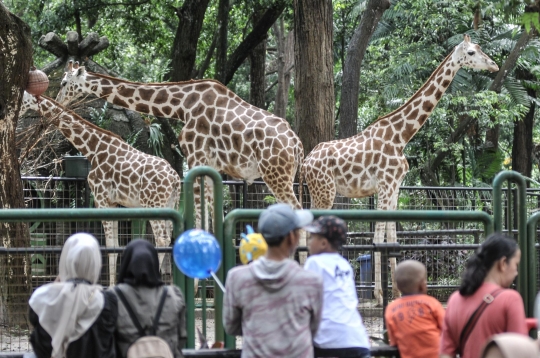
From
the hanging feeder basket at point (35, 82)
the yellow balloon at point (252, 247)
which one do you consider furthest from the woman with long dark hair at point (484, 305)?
the hanging feeder basket at point (35, 82)

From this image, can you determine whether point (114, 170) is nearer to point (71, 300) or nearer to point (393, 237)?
point (393, 237)

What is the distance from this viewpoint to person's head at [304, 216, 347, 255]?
5.12 meters

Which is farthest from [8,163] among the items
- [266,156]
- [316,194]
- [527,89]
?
[527,89]

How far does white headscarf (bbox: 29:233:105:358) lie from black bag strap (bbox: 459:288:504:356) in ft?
6.51

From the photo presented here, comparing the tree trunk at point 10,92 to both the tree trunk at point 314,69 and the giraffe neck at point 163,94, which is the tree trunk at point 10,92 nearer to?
the giraffe neck at point 163,94

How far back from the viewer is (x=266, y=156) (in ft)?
34.2

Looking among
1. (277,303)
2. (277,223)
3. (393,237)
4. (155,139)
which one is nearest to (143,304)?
(277,303)

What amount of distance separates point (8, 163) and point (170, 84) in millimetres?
2175

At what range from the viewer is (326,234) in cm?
512

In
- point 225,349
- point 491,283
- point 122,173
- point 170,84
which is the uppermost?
point 170,84

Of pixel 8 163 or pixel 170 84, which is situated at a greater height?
pixel 170 84

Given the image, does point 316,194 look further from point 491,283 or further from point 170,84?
point 491,283

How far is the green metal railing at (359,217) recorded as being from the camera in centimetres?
564

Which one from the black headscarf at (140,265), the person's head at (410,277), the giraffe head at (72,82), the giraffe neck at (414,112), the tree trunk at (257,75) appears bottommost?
the person's head at (410,277)
